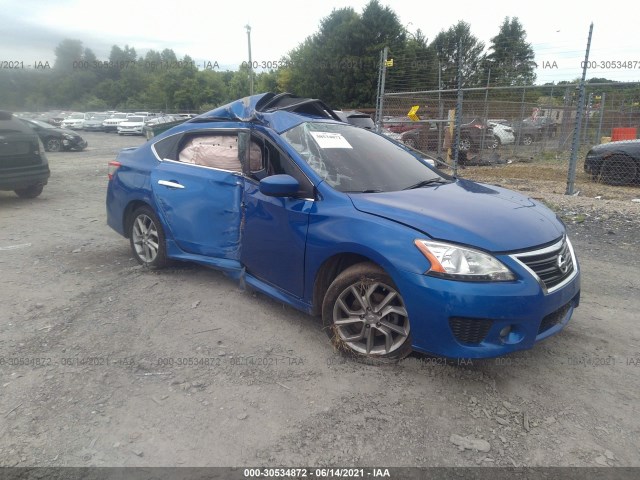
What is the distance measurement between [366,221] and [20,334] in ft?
8.89

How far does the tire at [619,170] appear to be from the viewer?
9.95 metres

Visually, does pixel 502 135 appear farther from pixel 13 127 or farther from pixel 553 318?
pixel 553 318

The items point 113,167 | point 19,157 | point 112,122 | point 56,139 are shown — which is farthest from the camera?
point 112,122

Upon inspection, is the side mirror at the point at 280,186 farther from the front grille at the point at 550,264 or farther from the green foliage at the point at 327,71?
the green foliage at the point at 327,71

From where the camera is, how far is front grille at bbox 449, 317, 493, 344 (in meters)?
2.61

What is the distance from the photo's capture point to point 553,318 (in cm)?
289

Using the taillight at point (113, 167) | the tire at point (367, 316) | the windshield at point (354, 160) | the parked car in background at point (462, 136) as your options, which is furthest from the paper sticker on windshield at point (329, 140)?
the parked car in background at point (462, 136)

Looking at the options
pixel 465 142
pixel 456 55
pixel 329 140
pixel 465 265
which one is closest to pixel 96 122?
pixel 456 55

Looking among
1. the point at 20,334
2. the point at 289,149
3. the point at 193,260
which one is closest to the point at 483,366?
the point at 289,149

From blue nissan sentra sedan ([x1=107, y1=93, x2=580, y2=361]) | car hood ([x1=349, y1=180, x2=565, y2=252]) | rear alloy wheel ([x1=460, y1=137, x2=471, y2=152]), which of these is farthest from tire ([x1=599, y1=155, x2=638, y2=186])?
car hood ([x1=349, y1=180, x2=565, y2=252])

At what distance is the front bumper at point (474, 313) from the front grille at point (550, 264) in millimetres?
76

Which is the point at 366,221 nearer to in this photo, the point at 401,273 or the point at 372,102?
the point at 401,273

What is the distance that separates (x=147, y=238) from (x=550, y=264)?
12.1 feet

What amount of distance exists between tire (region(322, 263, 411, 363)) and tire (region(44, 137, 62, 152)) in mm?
19954
